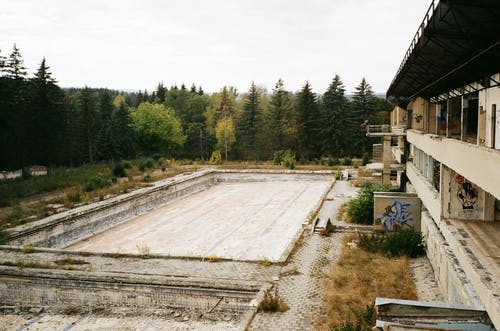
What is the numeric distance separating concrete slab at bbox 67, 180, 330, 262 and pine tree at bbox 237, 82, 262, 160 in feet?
75.9

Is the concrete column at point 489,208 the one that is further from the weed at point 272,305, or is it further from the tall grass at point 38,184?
the tall grass at point 38,184

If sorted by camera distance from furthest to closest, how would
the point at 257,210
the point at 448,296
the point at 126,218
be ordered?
1. the point at 257,210
2. the point at 126,218
3. the point at 448,296

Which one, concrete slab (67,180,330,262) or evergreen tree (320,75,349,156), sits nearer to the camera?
concrete slab (67,180,330,262)

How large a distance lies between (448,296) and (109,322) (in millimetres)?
8384

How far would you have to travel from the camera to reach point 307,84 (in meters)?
54.3

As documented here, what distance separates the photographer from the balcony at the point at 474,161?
6.95 meters

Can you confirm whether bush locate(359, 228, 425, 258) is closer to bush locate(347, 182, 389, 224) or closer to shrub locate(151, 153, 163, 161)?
bush locate(347, 182, 389, 224)

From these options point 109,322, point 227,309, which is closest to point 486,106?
point 227,309

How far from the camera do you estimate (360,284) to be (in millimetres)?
11859

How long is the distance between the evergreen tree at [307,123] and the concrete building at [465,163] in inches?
1472

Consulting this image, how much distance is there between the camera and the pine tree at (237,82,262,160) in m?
56.0

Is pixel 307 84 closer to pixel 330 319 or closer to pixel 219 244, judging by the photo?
pixel 219 244

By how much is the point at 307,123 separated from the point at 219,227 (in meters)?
34.1

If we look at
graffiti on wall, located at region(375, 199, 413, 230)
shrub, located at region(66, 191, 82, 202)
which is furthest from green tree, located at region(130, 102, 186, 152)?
graffiti on wall, located at region(375, 199, 413, 230)
